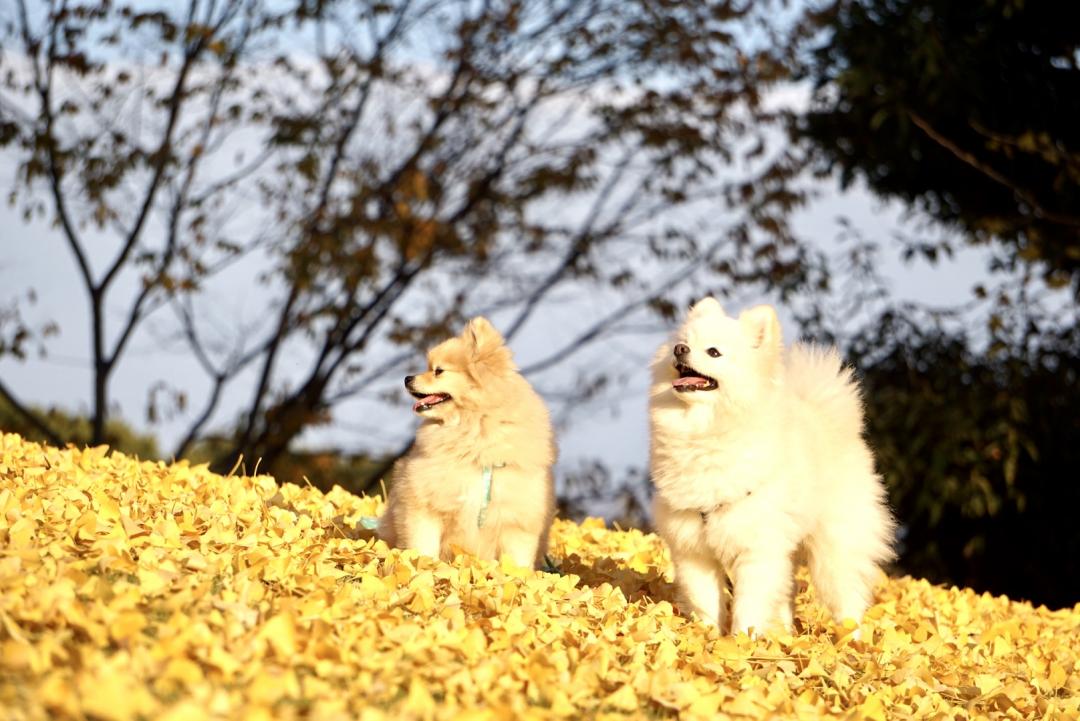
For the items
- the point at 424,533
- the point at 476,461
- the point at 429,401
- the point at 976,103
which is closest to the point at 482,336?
the point at 429,401

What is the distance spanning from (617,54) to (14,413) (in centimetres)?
886

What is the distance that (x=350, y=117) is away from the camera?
11.6 metres

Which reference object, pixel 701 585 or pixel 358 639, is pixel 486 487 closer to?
pixel 701 585

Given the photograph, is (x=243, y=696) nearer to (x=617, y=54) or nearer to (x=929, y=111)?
(x=929, y=111)

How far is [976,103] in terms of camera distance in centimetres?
1013

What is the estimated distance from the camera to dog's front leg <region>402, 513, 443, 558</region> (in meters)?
4.91

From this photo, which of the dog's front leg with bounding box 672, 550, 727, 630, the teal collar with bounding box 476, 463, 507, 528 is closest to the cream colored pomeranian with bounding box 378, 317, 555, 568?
the teal collar with bounding box 476, 463, 507, 528

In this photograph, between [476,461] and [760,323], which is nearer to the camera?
[760,323]

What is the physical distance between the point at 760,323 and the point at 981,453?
19.4 feet

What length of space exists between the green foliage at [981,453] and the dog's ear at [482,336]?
5.83 m

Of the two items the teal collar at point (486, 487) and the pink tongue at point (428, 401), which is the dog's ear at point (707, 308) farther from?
the pink tongue at point (428, 401)

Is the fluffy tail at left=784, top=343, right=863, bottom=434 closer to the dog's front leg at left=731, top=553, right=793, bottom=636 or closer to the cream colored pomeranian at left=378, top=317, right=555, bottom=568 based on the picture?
the dog's front leg at left=731, top=553, right=793, bottom=636

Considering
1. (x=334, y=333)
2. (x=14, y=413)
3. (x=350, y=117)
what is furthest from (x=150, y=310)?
(x=14, y=413)

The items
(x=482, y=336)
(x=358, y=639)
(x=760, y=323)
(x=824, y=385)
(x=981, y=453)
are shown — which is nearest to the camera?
(x=358, y=639)
